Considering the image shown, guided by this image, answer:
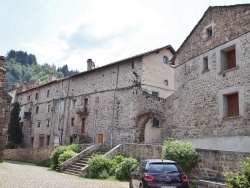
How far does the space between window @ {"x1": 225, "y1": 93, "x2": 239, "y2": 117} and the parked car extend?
25.1 ft

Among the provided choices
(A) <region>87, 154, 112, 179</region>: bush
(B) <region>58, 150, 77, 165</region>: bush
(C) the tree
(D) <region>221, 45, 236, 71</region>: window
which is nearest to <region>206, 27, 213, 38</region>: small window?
(D) <region>221, 45, 236, 71</region>: window

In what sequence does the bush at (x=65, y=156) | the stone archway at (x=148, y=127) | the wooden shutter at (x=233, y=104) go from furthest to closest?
1. the stone archway at (x=148, y=127)
2. the bush at (x=65, y=156)
3. the wooden shutter at (x=233, y=104)

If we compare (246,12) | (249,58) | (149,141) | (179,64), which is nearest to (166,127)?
(149,141)

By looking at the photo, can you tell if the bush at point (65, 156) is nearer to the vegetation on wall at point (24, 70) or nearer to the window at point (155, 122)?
the window at point (155, 122)

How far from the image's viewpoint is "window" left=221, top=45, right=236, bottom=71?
15.5 m

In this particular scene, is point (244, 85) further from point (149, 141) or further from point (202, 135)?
point (149, 141)

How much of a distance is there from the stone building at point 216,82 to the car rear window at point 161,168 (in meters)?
6.35

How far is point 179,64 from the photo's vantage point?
64.7ft

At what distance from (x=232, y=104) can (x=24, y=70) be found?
113 metres

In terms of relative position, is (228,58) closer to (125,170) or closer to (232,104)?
(232,104)

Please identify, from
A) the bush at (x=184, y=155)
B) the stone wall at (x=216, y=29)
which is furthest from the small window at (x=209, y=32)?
the bush at (x=184, y=155)

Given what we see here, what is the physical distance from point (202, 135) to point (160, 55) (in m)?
10.7

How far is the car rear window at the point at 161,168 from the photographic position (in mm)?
8289

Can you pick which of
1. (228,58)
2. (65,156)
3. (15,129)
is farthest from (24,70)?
(228,58)
